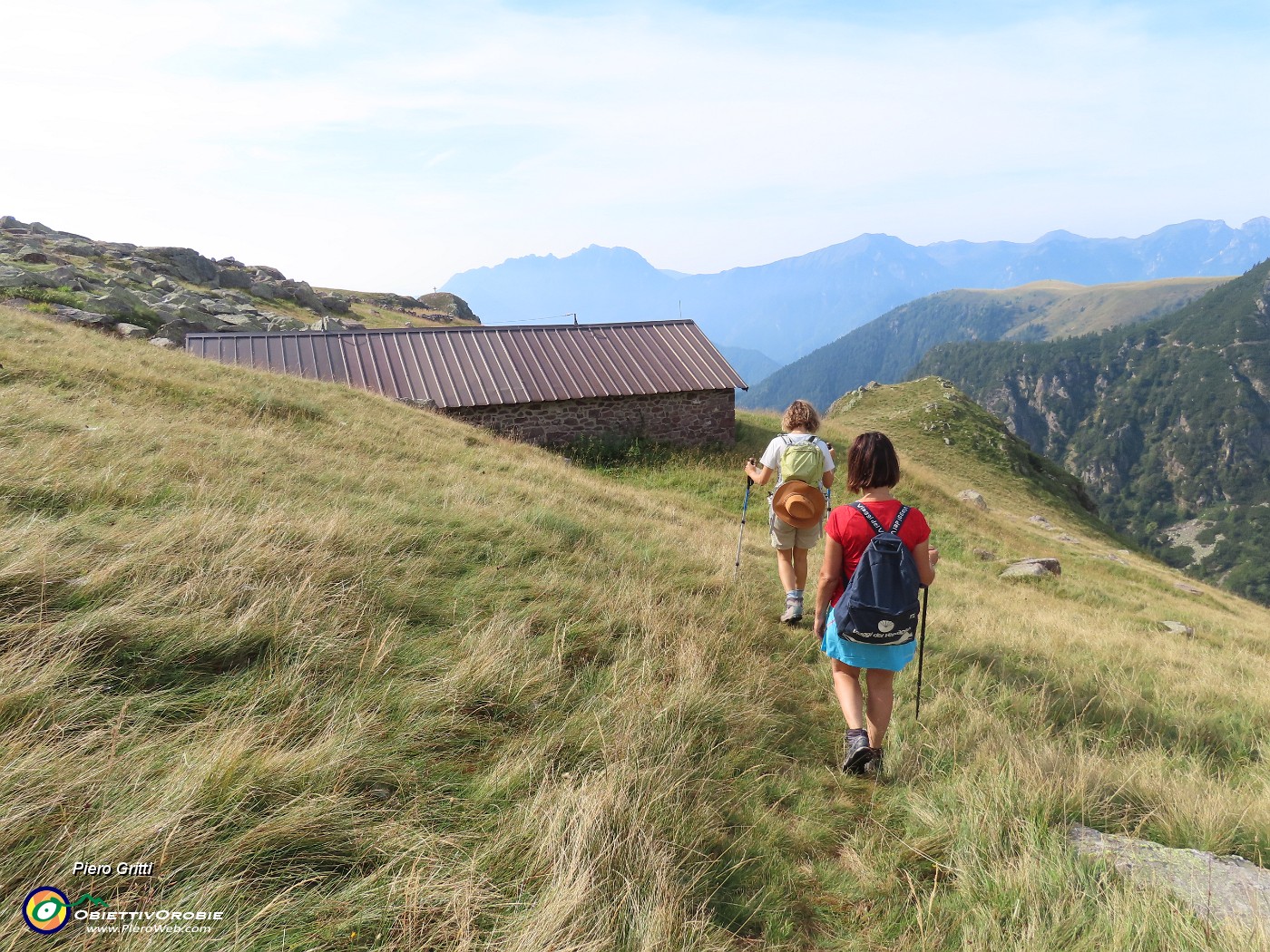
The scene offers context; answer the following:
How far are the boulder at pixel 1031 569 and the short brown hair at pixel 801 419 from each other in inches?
389

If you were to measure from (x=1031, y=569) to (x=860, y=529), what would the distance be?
1212 centimetres

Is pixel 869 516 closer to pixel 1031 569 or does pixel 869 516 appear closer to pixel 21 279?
pixel 1031 569

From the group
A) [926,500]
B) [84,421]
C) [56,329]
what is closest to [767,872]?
[84,421]

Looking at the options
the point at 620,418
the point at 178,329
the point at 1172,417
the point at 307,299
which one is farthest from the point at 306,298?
the point at 1172,417

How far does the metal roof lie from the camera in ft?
59.3

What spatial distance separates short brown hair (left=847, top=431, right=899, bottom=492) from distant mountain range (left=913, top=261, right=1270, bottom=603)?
14853 cm

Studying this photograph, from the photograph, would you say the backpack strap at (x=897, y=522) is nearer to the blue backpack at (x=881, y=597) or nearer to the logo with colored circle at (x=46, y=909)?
the blue backpack at (x=881, y=597)

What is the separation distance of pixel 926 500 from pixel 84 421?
1996cm

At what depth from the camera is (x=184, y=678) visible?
122 inches

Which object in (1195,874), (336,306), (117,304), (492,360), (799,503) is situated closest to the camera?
(1195,874)

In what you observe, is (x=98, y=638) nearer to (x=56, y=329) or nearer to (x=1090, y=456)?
(x=56, y=329)

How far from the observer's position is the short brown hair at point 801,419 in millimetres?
6071

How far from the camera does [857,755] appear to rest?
3803mm

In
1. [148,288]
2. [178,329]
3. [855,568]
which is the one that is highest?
[148,288]
